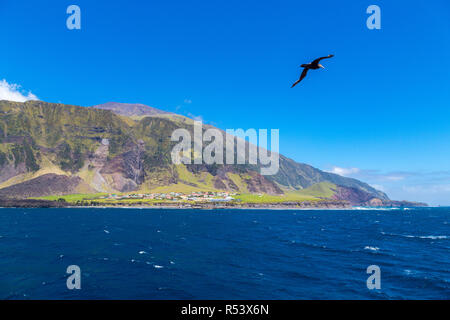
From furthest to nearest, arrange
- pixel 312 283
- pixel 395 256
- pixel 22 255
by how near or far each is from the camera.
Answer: pixel 395 256, pixel 22 255, pixel 312 283

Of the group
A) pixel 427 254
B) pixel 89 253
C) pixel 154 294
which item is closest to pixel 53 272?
pixel 89 253

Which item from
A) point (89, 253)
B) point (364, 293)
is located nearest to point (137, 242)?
point (89, 253)
